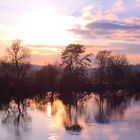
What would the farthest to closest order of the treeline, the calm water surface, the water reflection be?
the treeline
the water reflection
the calm water surface

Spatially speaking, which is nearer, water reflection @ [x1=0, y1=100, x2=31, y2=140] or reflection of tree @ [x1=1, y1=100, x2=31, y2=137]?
water reflection @ [x1=0, y1=100, x2=31, y2=140]

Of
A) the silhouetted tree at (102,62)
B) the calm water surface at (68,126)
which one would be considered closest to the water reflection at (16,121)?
the calm water surface at (68,126)

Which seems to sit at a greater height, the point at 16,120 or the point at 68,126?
the point at 68,126

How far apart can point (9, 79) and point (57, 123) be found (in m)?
22.4


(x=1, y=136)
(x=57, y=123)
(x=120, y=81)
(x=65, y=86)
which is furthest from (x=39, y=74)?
(x=1, y=136)

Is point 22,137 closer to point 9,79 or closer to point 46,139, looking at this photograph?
point 46,139

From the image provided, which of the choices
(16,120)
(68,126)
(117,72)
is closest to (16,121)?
(16,120)

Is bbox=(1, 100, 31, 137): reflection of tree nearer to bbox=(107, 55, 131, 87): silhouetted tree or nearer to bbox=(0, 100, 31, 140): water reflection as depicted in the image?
bbox=(0, 100, 31, 140): water reflection

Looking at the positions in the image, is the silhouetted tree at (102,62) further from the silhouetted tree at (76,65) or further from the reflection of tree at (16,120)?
the reflection of tree at (16,120)

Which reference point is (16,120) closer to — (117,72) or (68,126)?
(68,126)

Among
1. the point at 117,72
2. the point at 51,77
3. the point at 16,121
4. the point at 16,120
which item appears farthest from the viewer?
the point at 117,72

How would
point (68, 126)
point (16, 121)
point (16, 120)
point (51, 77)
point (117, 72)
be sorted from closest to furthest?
point (68, 126)
point (16, 121)
point (16, 120)
point (51, 77)
point (117, 72)

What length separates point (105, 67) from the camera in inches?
2894

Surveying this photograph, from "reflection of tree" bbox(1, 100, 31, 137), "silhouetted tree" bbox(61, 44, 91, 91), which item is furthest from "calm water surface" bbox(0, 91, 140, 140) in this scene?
"silhouetted tree" bbox(61, 44, 91, 91)
